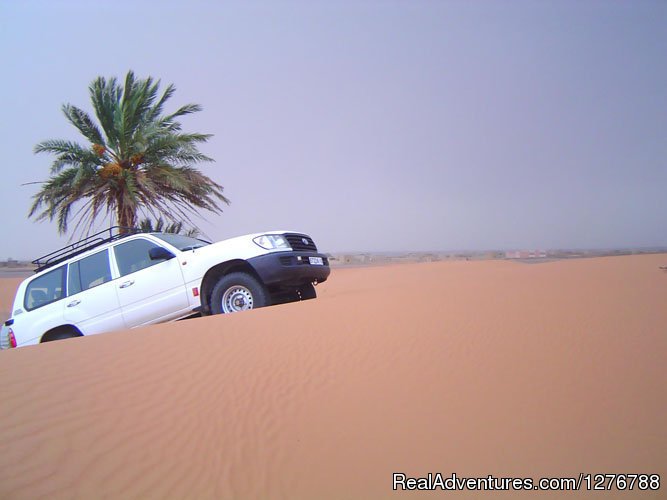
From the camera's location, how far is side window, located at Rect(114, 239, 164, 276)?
20.2ft

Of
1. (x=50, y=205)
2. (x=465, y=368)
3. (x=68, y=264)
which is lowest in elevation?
(x=465, y=368)

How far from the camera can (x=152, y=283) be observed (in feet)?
19.6

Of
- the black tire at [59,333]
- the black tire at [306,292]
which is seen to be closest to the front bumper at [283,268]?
the black tire at [306,292]

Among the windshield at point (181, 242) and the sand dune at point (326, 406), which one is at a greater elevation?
the windshield at point (181, 242)

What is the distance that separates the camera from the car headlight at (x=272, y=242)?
6.02 metres

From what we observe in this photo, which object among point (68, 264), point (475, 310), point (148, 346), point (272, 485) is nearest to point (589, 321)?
point (475, 310)

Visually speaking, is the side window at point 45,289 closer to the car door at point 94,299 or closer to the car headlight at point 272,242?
the car door at point 94,299

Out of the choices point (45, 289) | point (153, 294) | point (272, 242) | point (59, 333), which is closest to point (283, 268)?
point (272, 242)

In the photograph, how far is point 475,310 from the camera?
214 inches

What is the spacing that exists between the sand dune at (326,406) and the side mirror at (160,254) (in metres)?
1.46

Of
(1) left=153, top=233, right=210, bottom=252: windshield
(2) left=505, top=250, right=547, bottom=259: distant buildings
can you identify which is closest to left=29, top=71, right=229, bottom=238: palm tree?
(1) left=153, top=233, right=210, bottom=252: windshield

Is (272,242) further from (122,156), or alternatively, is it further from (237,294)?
(122,156)

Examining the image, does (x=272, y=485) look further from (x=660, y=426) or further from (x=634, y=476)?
→ (x=660, y=426)

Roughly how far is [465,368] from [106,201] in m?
14.9
